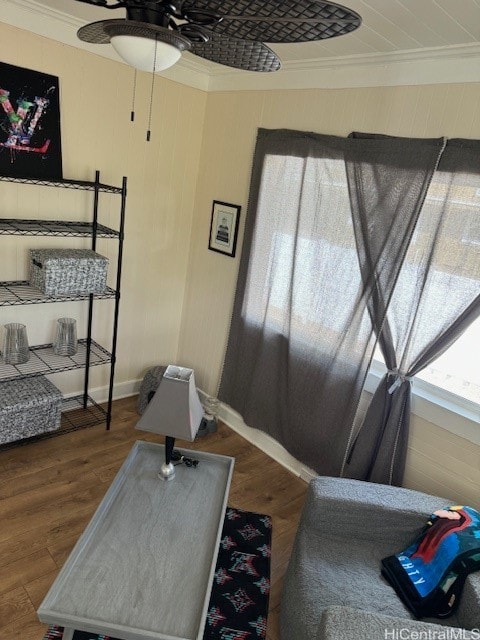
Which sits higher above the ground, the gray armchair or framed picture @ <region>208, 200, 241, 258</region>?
framed picture @ <region>208, 200, 241, 258</region>

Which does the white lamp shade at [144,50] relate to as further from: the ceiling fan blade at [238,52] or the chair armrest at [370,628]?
the chair armrest at [370,628]

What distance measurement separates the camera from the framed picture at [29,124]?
7.81ft

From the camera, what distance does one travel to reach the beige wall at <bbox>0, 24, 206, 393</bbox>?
2586 mm

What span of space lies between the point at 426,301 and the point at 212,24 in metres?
1.53

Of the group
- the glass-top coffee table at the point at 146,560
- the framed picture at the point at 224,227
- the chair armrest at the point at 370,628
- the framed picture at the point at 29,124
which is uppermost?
the framed picture at the point at 29,124

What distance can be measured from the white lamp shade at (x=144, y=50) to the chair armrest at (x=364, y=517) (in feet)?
5.27

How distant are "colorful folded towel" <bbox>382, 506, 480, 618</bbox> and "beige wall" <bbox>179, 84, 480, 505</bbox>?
40 centimetres

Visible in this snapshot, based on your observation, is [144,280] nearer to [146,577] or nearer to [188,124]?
[188,124]

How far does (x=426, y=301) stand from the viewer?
2084mm

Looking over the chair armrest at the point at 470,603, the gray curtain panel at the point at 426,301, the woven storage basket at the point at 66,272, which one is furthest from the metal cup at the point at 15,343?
the chair armrest at the point at 470,603

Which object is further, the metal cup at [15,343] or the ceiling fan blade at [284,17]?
the metal cup at [15,343]

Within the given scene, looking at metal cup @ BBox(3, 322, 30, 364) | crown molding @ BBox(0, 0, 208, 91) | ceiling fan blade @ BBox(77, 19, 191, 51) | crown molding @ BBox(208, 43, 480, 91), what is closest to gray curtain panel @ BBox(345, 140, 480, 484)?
crown molding @ BBox(208, 43, 480, 91)

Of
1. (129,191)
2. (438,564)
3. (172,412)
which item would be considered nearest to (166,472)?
(172,412)

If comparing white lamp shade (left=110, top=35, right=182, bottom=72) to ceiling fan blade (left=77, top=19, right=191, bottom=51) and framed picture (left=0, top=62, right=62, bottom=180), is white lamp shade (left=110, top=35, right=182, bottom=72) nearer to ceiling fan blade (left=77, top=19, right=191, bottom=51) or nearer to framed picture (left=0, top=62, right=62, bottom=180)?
ceiling fan blade (left=77, top=19, right=191, bottom=51)
